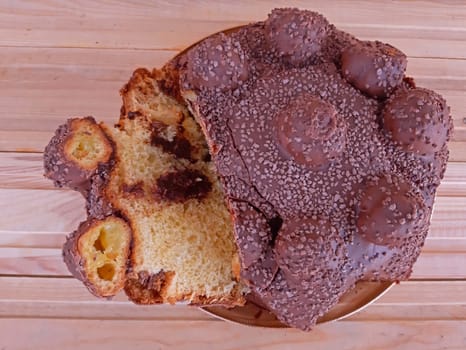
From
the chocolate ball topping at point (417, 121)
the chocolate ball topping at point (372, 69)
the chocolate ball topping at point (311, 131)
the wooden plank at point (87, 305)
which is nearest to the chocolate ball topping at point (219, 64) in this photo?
the chocolate ball topping at point (311, 131)

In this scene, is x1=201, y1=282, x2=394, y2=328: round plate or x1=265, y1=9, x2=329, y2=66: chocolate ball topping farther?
x1=201, y1=282, x2=394, y2=328: round plate

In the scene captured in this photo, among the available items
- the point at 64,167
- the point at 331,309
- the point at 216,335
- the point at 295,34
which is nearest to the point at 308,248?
the point at 331,309

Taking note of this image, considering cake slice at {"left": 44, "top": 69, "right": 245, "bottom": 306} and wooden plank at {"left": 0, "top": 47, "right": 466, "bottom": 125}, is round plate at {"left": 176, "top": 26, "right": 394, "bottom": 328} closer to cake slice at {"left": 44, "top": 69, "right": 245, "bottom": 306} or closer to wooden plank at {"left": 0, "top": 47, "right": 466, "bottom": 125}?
cake slice at {"left": 44, "top": 69, "right": 245, "bottom": 306}

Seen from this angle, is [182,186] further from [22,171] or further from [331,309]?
[22,171]

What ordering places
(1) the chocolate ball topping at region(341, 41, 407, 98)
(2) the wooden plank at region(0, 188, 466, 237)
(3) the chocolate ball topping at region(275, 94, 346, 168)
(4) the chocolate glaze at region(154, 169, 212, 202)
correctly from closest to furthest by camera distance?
(3) the chocolate ball topping at region(275, 94, 346, 168)
(1) the chocolate ball topping at region(341, 41, 407, 98)
(4) the chocolate glaze at region(154, 169, 212, 202)
(2) the wooden plank at region(0, 188, 466, 237)

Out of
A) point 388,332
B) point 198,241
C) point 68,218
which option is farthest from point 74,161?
point 388,332

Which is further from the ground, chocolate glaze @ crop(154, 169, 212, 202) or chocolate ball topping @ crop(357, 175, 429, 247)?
chocolate ball topping @ crop(357, 175, 429, 247)

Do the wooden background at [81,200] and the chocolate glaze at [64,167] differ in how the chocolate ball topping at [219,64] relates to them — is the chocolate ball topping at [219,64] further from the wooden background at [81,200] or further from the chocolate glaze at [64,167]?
the wooden background at [81,200]

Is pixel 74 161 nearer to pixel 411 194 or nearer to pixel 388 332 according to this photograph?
pixel 411 194

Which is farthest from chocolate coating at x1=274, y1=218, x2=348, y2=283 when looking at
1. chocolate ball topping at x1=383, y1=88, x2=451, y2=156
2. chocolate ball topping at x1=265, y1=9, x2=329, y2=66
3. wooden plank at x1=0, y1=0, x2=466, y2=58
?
wooden plank at x1=0, y1=0, x2=466, y2=58
